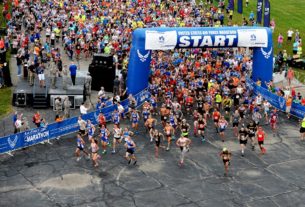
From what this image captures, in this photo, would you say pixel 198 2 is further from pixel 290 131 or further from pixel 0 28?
pixel 290 131

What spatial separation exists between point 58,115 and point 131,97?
393 centimetres

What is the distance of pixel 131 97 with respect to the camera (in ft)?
92.4

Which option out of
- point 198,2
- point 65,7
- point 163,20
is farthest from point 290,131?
Result: point 198,2

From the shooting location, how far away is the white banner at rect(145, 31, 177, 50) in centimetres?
2881

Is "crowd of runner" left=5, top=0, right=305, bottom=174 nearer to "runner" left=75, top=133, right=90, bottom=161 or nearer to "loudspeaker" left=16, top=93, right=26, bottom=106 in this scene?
"runner" left=75, top=133, right=90, bottom=161

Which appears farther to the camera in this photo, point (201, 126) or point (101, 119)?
point (201, 126)

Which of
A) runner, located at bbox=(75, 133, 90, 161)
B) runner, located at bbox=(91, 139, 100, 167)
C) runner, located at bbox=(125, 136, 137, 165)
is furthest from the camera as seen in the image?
runner, located at bbox=(75, 133, 90, 161)

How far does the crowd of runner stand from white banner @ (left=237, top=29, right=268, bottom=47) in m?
2.49

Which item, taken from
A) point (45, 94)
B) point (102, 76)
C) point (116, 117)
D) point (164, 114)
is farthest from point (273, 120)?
point (45, 94)

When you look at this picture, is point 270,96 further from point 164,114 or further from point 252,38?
point 164,114

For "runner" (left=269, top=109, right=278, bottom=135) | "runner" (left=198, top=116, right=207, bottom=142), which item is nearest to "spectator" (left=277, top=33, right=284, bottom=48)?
"runner" (left=269, top=109, right=278, bottom=135)

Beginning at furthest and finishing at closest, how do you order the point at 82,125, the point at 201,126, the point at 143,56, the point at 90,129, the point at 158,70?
the point at 158,70 → the point at 143,56 → the point at 201,126 → the point at 82,125 → the point at 90,129

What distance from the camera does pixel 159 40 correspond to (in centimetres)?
2891

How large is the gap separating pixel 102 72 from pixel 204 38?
659cm
